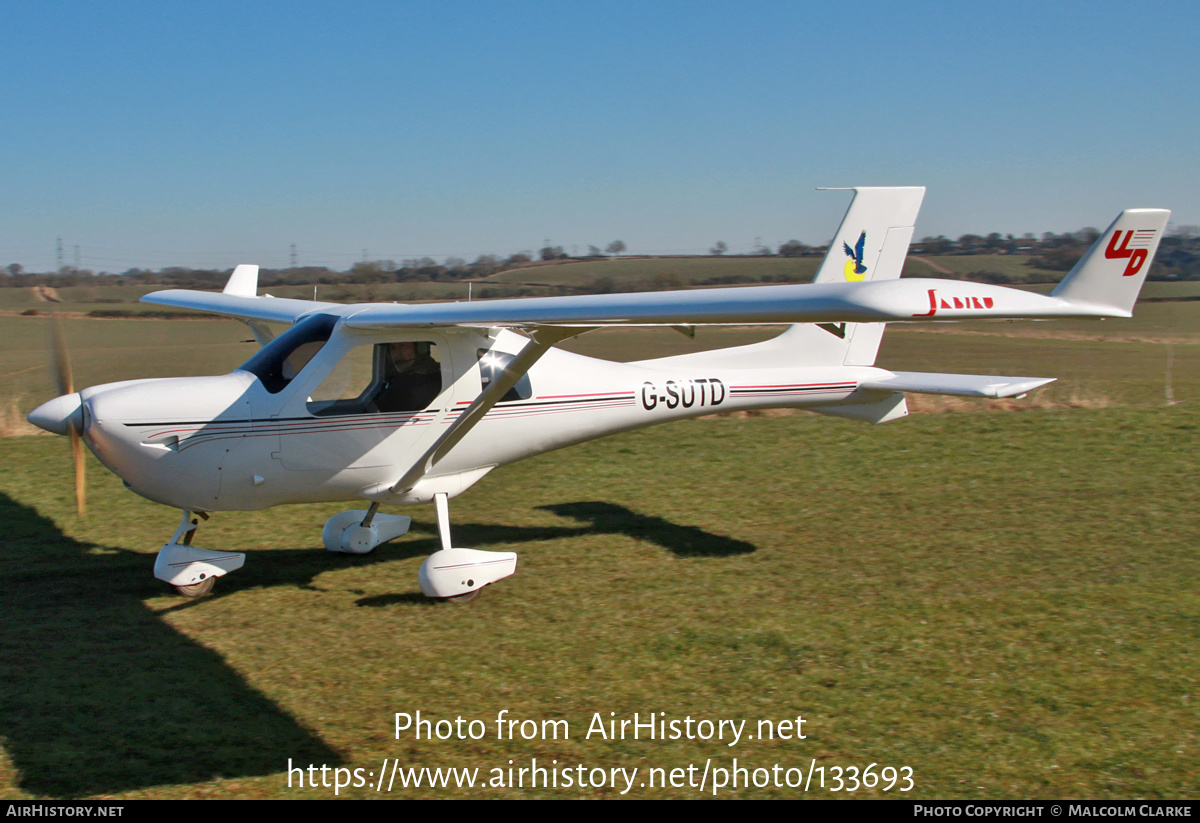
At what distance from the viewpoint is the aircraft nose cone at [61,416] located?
5.67 m

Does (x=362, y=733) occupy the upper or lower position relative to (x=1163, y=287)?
lower

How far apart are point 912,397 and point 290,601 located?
39.3 feet

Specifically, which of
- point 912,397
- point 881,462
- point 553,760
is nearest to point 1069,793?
point 553,760

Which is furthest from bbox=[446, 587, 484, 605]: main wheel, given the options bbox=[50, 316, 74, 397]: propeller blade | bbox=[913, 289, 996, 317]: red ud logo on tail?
bbox=[913, 289, 996, 317]: red ud logo on tail

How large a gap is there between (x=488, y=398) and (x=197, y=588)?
100 inches

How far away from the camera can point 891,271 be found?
8109 mm

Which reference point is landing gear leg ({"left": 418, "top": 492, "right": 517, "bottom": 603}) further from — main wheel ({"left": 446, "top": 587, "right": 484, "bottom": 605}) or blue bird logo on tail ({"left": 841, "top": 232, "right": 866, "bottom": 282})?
blue bird logo on tail ({"left": 841, "top": 232, "right": 866, "bottom": 282})

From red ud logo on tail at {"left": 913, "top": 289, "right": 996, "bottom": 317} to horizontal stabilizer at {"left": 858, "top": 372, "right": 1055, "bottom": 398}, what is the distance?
3379mm

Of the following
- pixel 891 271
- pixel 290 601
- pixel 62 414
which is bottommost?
pixel 290 601

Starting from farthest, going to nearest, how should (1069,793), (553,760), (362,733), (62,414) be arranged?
(62,414)
(362,733)
(553,760)
(1069,793)

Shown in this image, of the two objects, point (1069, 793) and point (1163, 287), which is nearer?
point (1069, 793)

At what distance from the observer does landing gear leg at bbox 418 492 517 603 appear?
20.1ft

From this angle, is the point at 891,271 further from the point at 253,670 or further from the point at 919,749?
the point at 253,670

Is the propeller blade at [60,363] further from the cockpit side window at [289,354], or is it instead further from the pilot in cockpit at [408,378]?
the pilot in cockpit at [408,378]
